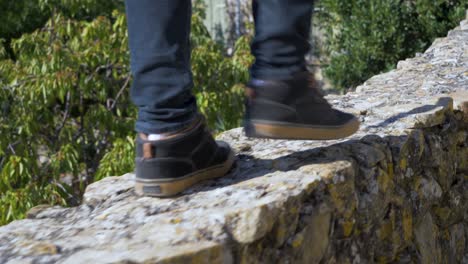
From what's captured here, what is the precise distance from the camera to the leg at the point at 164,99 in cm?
210

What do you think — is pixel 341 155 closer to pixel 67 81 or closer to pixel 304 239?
pixel 304 239

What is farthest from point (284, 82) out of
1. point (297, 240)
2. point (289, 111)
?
point (297, 240)

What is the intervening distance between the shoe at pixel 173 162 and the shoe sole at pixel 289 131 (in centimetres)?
13

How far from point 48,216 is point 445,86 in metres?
2.02

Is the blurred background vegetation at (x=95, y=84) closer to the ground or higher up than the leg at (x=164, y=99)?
closer to the ground

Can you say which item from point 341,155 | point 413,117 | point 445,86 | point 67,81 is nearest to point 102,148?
point 67,81

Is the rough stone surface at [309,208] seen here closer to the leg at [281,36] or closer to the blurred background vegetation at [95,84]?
the leg at [281,36]

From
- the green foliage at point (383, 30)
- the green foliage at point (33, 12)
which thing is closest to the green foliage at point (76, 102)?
the green foliage at point (383, 30)

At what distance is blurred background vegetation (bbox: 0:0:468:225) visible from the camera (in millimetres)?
5000

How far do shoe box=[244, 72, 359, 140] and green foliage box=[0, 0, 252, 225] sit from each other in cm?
264

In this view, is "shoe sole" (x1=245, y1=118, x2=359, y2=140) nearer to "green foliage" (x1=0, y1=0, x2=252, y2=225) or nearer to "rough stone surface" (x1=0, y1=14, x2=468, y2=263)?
"rough stone surface" (x1=0, y1=14, x2=468, y2=263)

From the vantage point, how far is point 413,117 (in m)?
2.94

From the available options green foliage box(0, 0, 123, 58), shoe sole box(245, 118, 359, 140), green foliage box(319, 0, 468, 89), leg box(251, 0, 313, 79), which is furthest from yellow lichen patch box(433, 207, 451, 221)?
green foliage box(0, 0, 123, 58)

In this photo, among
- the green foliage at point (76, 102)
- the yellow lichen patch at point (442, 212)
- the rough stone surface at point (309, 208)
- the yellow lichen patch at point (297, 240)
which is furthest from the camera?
the green foliage at point (76, 102)
